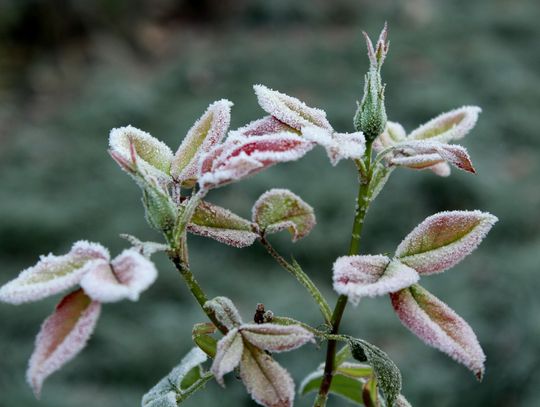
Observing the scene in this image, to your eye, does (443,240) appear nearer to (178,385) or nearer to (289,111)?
(289,111)

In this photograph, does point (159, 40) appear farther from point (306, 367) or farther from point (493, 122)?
point (306, 367)

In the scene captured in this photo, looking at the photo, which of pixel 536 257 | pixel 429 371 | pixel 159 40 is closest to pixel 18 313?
pixel 429 371

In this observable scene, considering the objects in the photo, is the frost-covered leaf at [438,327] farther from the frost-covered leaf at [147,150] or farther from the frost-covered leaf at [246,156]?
the frost-covered leaf at [147,150]

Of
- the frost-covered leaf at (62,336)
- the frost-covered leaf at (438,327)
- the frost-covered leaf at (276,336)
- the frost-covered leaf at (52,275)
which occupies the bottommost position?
the frost-covered leaf at (438,327)

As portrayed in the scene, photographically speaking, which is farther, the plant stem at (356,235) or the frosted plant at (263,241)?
Answer: the plant stem at (356,235)

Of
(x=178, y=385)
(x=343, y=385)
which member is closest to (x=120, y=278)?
(x=178, y=385)

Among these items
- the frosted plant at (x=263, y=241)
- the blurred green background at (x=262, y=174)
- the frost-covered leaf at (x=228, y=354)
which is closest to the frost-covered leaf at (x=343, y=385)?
the frosted plant at (x=263, y=241)
